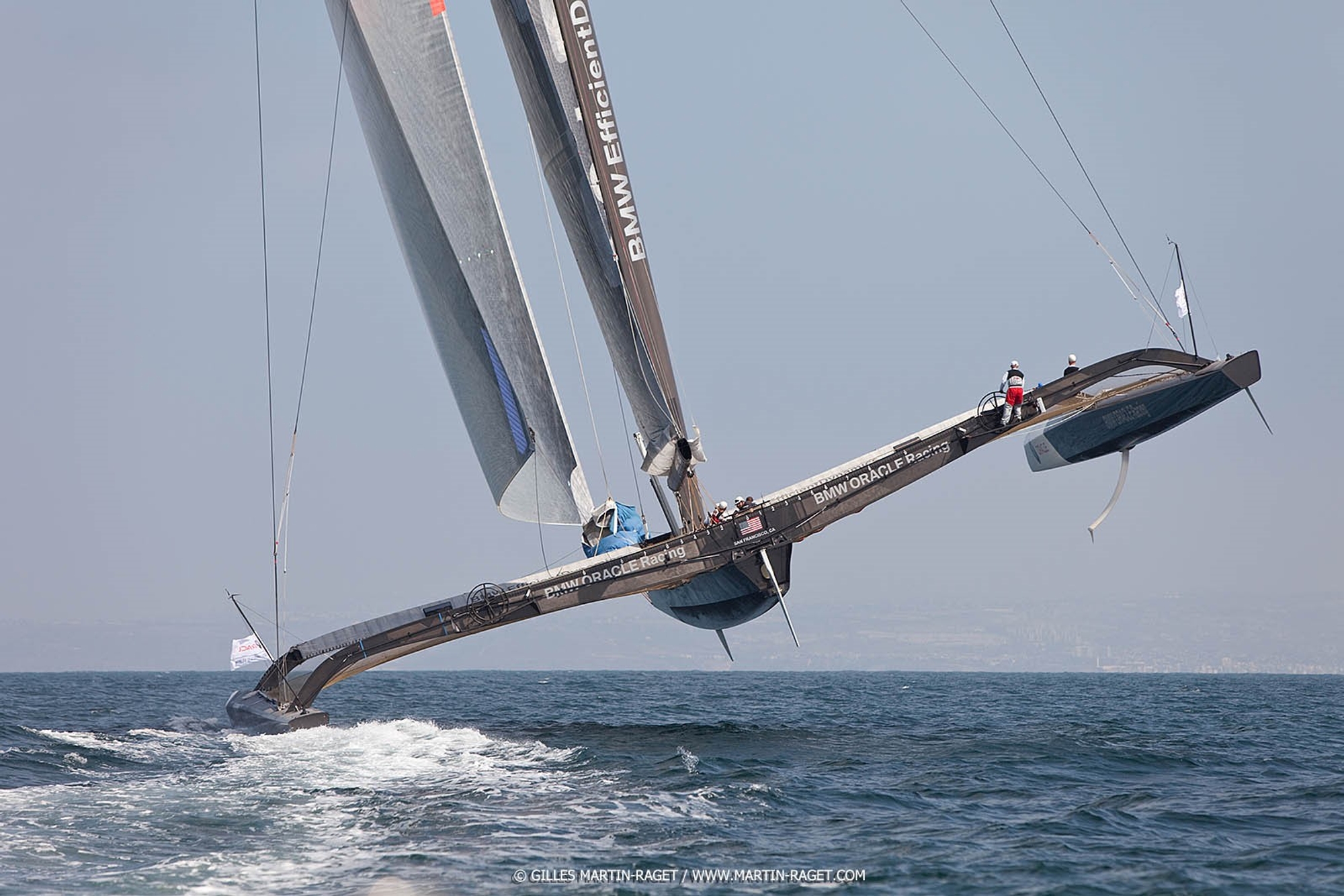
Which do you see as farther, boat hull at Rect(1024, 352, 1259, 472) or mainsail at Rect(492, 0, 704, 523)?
mainsail at Rect(492, 0, 704, 523)

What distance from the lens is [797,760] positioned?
55.0 ft

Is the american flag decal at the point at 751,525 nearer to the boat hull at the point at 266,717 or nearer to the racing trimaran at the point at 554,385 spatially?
the racing trimaran at the point at 554,385

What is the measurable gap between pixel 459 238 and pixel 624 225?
304 cm

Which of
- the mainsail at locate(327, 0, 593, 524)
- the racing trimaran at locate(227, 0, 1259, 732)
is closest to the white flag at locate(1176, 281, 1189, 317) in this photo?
the racing trimaran at locate(227, 0, 1259, 732)

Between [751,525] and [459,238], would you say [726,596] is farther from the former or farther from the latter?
[459,238]

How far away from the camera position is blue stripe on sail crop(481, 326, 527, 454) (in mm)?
21000

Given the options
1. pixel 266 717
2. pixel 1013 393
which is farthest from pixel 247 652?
pixel 1013 393

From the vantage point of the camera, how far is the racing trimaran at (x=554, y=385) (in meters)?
19.3

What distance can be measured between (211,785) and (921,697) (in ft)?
89.9

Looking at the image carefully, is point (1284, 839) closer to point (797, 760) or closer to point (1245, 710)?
point (797, 760)

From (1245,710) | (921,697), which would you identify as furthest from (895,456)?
(921,697)

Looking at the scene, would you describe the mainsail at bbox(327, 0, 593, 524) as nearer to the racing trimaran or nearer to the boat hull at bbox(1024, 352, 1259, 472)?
the racing trimaran

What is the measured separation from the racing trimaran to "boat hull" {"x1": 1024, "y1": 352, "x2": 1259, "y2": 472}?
0.03 metres

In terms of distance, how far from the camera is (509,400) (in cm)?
2109
